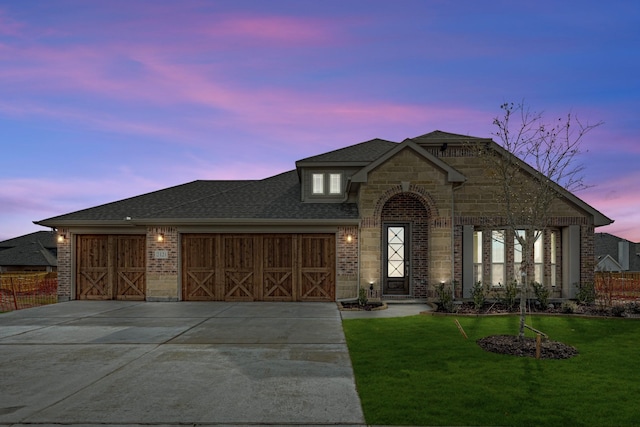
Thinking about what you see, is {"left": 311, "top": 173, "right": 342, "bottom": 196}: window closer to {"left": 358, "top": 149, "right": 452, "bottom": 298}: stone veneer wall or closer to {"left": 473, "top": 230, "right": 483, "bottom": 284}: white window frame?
{"left": 358, "top": 149, "right": 452, "bottom": 298}: stone veneer wall

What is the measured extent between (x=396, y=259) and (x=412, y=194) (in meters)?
2.68

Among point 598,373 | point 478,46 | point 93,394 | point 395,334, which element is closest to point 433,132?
point 478,46

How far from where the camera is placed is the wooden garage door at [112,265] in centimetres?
1600

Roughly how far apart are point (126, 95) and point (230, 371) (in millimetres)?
14782

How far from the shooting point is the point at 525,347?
8.09 metres

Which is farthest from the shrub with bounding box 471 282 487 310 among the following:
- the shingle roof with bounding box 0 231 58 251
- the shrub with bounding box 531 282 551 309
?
the shingle roof with bounding box 0 231 58 251

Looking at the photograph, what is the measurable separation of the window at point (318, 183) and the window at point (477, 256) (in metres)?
6.37

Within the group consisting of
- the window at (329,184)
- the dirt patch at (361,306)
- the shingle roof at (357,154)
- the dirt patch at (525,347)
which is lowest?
the dirt patch at (361,306)

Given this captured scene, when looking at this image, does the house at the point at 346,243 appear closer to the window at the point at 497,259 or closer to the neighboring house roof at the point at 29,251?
the window at the point at 497,259

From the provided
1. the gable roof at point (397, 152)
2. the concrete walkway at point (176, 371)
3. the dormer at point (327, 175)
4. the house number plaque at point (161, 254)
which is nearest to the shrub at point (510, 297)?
the gable roof at point (397, 152)

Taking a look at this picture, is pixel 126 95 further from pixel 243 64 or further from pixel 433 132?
pixel 433 132

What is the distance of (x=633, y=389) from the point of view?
5.94 m

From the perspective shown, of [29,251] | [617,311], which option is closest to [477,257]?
[617,311]

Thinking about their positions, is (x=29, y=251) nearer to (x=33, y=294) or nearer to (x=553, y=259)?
(x=33, y=294)
